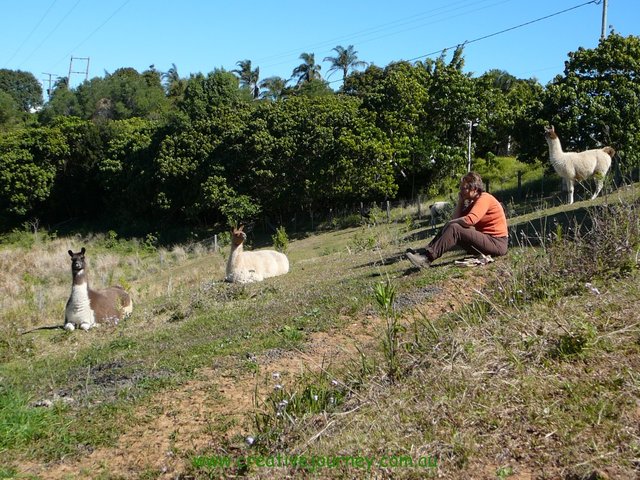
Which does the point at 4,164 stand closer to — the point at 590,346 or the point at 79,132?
the point at 79,132

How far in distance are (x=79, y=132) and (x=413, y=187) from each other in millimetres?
29446

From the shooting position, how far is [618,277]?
6445 mm

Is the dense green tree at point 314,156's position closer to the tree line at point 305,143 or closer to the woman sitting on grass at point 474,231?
the tree line at point 305,143

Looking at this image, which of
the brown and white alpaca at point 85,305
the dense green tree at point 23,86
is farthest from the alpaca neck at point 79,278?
the dense green tree at point 23,86

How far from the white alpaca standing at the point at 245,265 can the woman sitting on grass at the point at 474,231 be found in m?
6.23

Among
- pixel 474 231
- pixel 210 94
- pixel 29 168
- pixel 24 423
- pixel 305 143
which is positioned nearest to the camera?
pixel 24 423

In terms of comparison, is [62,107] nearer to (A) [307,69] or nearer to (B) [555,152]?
(A) [307,69]

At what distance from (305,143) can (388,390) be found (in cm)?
3374

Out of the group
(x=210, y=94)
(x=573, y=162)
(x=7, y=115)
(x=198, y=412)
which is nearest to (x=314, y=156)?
(x=210, y=94)

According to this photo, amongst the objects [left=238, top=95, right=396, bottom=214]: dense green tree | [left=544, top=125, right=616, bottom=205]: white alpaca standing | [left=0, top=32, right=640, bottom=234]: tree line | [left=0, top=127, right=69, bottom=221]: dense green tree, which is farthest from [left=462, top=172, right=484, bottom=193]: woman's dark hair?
[left=0, top=127, right=69, bottom=221]: dense green tree

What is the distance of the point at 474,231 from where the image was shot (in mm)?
9742

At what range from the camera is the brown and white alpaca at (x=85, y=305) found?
12234mm

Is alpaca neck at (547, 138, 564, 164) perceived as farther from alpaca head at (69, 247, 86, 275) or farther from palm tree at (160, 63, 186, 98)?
palm tree at (160, 63, 186, 98)

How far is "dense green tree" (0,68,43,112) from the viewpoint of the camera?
125750 millimetres
